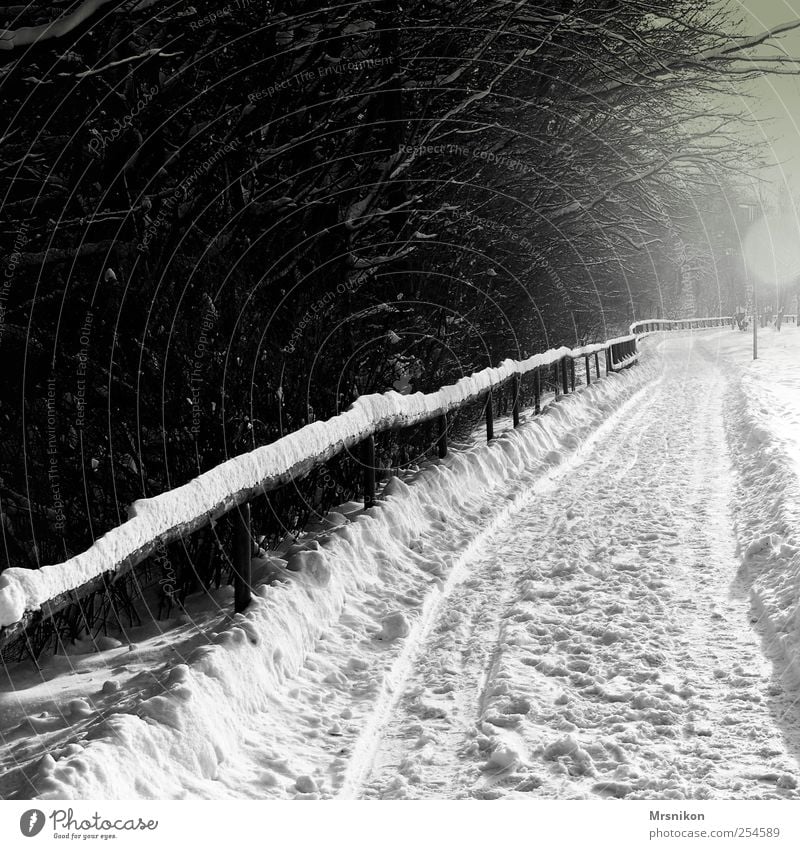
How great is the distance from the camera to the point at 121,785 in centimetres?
308

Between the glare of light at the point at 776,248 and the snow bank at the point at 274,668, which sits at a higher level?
the glare of light at the point at 776,248

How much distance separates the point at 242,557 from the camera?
4684 mm

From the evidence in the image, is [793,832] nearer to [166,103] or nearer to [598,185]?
[166,103]

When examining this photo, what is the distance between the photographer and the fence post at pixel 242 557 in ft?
15.4

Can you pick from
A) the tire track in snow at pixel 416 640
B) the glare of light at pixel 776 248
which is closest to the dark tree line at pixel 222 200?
the tire track in snow at pixel 416 640

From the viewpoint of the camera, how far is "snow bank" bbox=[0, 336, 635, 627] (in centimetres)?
294

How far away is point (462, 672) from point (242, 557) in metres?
1.40

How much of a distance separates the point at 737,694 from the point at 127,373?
405 cm

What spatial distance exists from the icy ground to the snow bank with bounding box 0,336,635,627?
2.04ft

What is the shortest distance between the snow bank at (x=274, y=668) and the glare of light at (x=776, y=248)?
7681 cm

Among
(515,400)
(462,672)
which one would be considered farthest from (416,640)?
(515,400)

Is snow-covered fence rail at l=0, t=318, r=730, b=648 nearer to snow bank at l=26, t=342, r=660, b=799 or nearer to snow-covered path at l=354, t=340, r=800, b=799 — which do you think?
snow bank at l=26, t=342, r=660, b=799

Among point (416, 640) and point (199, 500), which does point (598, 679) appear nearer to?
point (416, 640)

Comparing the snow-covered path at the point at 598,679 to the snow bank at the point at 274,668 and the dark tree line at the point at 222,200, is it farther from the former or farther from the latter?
the dark tree line at the point at 222,200
